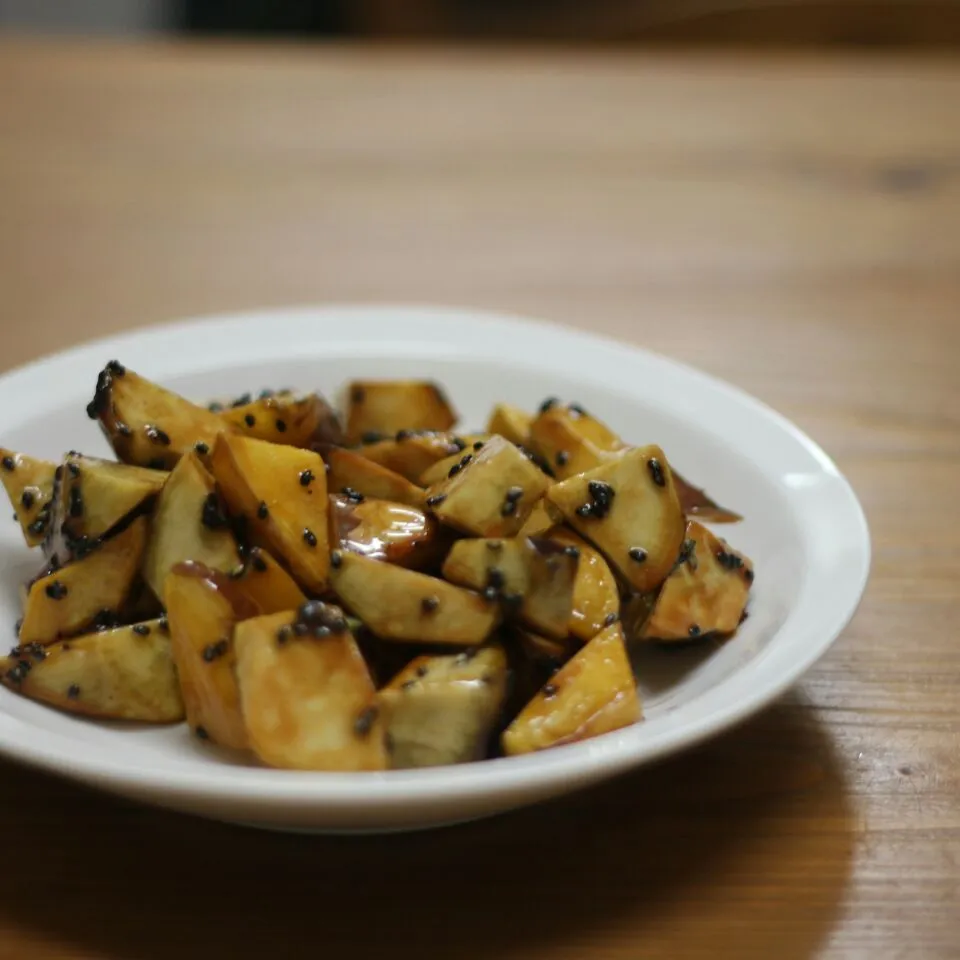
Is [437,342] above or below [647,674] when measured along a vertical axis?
above

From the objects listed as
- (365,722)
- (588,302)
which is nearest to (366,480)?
(365,722)

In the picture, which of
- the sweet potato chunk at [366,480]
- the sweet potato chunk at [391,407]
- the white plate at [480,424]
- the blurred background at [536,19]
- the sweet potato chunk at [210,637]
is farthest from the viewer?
the blurred background at [536,19]

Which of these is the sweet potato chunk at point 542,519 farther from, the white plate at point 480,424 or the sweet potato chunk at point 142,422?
the sweet potato chunk at point 142,422

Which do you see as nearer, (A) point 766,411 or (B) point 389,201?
(A) point 766,411

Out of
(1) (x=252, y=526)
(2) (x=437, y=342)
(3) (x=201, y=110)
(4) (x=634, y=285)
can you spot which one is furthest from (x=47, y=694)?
(3) (x=201, y=110)

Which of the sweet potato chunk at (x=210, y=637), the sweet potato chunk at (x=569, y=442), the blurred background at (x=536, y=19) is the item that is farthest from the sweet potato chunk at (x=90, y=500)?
the blurred background at (x=536, y=19)

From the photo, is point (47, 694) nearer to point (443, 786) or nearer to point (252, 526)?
point (252, 526)
